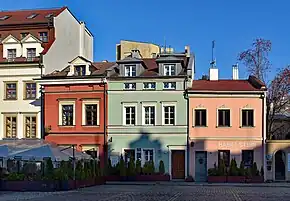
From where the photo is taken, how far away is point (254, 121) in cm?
4303

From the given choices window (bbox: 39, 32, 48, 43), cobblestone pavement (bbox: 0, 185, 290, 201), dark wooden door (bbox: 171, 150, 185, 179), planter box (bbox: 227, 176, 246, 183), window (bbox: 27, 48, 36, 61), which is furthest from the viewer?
window (bbox: 39, 32, 48, 43)

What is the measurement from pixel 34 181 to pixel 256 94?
1918 centimetres

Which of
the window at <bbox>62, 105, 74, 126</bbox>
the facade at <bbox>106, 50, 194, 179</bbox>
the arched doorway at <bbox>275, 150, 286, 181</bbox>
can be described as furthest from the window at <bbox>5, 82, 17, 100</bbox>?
the arched doorway at <bbox>275, 150, 286, 181</bbox>

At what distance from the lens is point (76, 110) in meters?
44.8

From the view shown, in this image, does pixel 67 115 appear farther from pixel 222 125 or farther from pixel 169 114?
pixel 222 125

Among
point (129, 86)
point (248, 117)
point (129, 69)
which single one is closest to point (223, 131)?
point (248, 117)

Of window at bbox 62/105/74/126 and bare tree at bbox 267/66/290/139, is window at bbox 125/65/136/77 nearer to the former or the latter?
window at bbox 62/105/74/126

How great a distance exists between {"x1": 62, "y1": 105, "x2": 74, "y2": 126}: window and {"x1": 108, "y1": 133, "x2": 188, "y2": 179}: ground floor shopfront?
3.41 metres

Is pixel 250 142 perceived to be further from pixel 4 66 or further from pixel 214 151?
pixel 4 66

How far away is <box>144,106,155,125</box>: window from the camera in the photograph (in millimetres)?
44094

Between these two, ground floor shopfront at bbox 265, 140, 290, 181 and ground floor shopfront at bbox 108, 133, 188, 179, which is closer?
ground floor shopfront at bbox 265, 140, 290, 181

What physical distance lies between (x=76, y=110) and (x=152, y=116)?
603cm

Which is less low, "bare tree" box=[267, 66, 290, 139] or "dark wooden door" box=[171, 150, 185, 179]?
"bare tree" box=[267, 66, 290, 139]

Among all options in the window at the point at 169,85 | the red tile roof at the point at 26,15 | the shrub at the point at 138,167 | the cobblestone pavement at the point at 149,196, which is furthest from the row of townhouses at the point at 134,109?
the cobblestone pavement at the point at 149,196
